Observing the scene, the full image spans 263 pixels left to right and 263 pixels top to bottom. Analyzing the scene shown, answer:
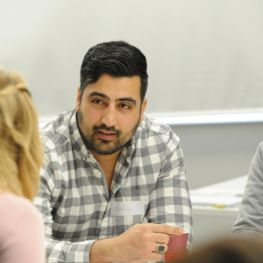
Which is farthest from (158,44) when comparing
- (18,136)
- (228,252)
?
(228,252)

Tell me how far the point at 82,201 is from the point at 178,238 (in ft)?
A: 1.81

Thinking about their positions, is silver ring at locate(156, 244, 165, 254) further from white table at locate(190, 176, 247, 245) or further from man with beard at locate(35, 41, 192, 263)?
white table at locate(190, 176, 247, 245)

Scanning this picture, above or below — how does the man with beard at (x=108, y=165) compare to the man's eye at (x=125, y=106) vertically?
below

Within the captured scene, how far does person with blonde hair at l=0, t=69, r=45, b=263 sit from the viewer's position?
1.25 m

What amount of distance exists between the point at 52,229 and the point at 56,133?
0.34 m

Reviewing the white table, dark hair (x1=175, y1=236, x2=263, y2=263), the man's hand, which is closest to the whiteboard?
the white table

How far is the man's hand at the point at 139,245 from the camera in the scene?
72.8 inches

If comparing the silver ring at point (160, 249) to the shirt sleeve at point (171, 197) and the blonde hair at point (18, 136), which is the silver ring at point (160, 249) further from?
the blonde hair at point (18, 136)

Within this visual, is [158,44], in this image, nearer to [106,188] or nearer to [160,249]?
[106,188]

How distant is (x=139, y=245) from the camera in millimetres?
1870

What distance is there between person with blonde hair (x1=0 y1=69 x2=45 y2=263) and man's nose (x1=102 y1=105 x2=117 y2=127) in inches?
32.9

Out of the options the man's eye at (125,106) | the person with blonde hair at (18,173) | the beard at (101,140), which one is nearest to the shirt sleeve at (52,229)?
the beard at (101,140)

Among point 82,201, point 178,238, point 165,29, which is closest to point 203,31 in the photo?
point 165,29

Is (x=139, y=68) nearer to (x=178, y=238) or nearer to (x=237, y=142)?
Answer: (x=178, y=238)
